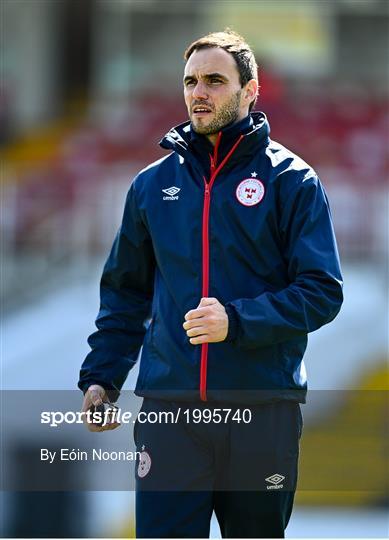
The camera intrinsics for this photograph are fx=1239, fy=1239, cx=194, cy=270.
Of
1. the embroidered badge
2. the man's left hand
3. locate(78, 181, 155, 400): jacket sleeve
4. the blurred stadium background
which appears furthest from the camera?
the blurred stadium background

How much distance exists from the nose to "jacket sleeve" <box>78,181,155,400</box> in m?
0.34

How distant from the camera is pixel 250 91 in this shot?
3584 millimetres

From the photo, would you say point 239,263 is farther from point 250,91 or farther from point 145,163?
point 145,163

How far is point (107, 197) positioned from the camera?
10648mm

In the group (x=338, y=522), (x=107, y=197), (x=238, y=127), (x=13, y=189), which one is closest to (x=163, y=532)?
(x=238, y=127)

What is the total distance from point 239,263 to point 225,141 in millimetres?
360

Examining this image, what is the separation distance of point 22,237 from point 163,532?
24.6 ft

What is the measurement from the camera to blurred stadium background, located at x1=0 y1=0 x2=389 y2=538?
7692 millimetres

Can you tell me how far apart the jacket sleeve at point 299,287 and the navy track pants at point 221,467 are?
0.24 metres

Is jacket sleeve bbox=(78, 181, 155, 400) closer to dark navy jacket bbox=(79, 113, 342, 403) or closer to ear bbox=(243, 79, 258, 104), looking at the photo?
dark navy jacket bbox=(79, 113, 342, 403)
